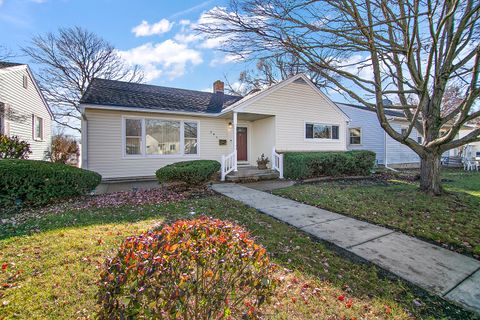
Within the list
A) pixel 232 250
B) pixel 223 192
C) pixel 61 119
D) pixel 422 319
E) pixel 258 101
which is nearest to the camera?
pixel 232 250

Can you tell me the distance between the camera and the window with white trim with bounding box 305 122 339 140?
43.2 feet

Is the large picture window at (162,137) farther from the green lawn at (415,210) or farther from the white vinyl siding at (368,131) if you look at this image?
the white vinyl siding at (368,131)

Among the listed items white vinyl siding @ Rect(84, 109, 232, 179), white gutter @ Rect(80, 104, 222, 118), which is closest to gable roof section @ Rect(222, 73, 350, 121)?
white gutter @ Rect(80, 104, 222, 118)

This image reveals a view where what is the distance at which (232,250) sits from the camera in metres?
1.65

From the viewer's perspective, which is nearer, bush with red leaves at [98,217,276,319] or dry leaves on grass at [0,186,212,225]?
bush with red leaves at [98,217,276,319]

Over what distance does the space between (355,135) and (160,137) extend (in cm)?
1418

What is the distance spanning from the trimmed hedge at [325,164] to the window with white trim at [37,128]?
51.8 ft

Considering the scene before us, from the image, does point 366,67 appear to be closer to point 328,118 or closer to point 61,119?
point 328,118

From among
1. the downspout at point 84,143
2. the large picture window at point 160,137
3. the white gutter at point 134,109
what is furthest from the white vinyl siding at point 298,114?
the downspout at point 84,143

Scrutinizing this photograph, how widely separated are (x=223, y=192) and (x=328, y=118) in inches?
354

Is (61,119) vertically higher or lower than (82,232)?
higher

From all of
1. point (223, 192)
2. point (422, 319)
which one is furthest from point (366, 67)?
point (422, 319)

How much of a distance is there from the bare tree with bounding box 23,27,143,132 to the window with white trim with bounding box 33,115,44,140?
14.1ft

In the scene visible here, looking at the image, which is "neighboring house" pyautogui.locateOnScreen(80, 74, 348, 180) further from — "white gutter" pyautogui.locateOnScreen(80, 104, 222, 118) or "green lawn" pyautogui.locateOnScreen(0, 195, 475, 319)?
"green lawn" pyautogui.locateOnScreen(0, 195, 475, 319)
